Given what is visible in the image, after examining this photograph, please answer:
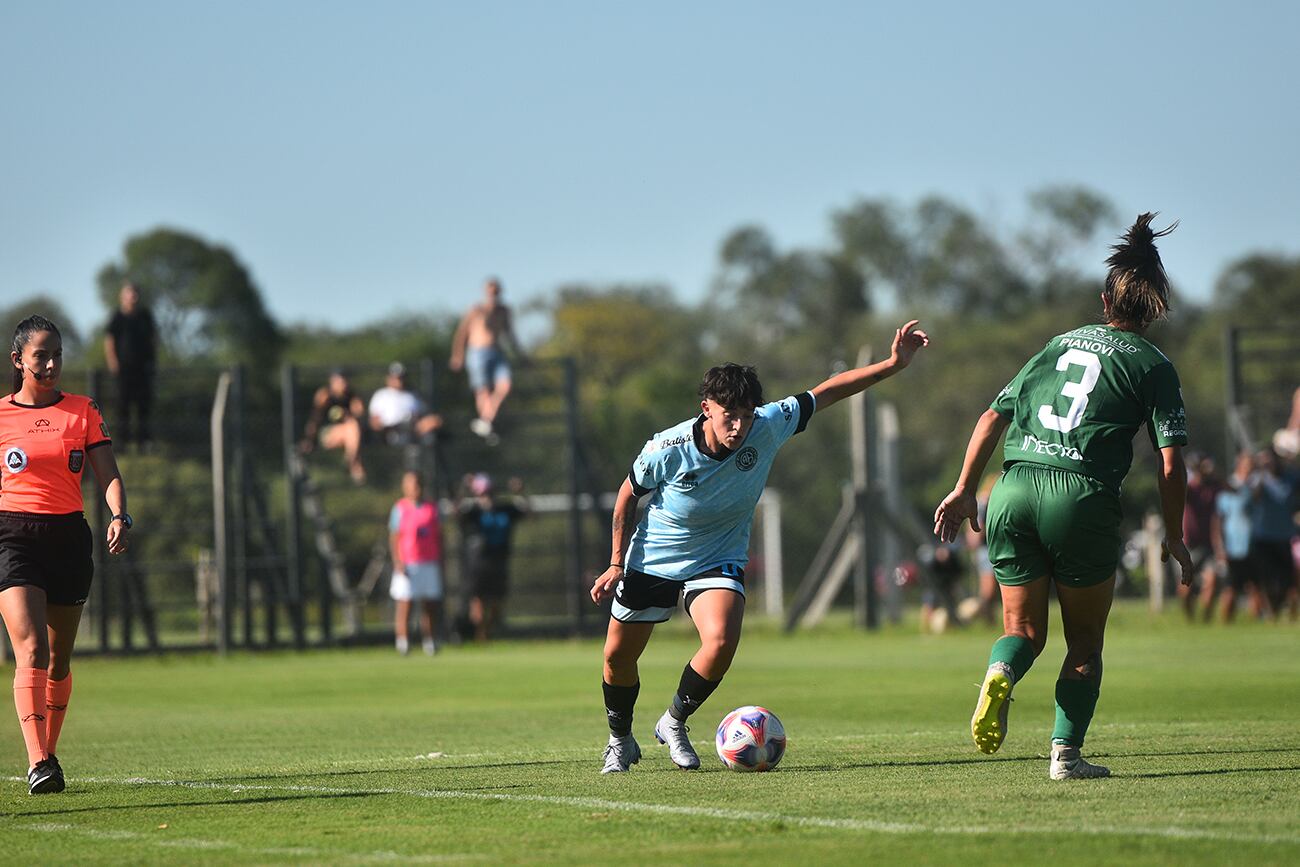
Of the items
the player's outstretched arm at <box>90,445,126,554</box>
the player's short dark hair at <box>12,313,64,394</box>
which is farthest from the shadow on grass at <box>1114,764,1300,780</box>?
the player's short dark hair at <box>12,313,64,394</box>

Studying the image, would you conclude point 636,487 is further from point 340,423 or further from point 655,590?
point 340,423

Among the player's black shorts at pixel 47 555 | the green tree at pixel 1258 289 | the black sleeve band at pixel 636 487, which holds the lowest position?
the player's black shorts at pixel 47 555

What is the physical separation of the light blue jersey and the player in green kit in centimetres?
101

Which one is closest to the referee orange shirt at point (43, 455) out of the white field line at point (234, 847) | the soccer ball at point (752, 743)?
the white field line at point (234, 847)

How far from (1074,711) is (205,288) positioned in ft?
263

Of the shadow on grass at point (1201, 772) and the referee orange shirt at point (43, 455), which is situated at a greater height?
the referee orange shirt at point (43, 455)

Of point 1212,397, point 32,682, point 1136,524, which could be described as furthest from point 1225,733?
point 1212,397

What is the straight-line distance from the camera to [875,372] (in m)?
8.71

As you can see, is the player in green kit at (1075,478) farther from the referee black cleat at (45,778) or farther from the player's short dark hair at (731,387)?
the referee black cleat at (45,778)

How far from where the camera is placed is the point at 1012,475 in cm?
794

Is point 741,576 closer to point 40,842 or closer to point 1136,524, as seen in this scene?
point 40,842

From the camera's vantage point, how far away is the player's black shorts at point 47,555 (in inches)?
338

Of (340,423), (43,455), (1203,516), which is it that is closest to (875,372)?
(43,455)

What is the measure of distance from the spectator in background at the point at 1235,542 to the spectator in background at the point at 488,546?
9217 mm
